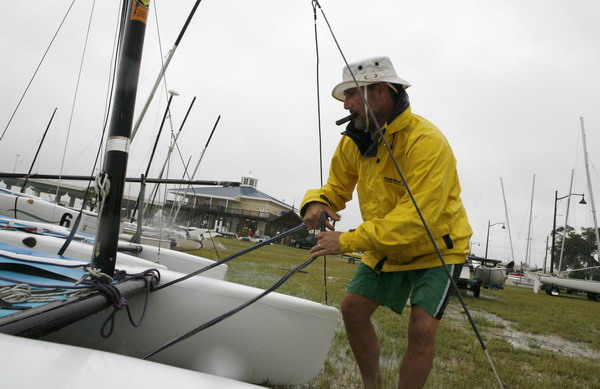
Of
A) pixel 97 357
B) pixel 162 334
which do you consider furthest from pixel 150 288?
pixel 97 357

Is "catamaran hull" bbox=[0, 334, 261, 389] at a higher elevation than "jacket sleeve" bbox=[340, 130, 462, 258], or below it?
below

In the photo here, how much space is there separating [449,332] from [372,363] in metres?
2.91

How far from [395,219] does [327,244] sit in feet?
1.11

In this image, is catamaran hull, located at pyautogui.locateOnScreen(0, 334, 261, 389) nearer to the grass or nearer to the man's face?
the man's face

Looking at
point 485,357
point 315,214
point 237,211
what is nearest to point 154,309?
point 315,214

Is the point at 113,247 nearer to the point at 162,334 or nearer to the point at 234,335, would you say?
the point at 162,334

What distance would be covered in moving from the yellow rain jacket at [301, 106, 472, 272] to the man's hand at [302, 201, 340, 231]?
0.17 ft

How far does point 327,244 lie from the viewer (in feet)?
5.62

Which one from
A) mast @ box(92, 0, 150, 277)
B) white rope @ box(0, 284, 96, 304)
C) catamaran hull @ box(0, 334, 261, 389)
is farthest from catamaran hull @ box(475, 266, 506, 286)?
catamaran hull @ box(0, 334, 261, 389)

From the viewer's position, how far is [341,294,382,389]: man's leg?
1995 millimetres

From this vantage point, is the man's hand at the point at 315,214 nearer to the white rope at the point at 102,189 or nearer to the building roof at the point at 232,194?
the white rope at the point at 102,189

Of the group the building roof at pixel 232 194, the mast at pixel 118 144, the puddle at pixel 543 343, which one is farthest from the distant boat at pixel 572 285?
the building roof at pixel 232 194

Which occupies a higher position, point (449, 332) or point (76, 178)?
point (76, 178)

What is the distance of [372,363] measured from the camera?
2.00 m
